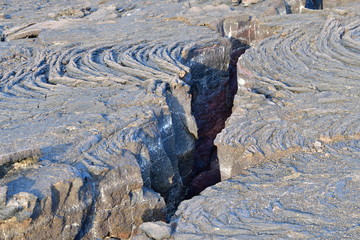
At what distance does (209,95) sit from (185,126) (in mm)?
1531

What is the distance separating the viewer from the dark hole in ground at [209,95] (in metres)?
7.25

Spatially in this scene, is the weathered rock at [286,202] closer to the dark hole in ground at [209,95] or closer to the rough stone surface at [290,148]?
the rough stone surface at [290,148]

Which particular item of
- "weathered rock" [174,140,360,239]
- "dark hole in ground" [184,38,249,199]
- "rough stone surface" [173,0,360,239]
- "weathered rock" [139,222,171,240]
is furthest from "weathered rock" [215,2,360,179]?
"weathered rock" [139,222,171,240]

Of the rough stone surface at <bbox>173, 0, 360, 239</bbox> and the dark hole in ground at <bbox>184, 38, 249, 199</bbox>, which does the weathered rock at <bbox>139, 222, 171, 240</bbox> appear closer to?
the rough stone surface at <bbox>173, 0, 360, 239</bbox>

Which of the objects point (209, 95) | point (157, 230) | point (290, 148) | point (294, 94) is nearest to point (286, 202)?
point (290, 148)

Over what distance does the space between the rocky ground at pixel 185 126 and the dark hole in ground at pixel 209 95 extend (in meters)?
0.02

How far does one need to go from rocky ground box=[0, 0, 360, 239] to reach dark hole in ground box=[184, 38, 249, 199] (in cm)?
2

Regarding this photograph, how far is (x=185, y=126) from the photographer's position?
6.08m

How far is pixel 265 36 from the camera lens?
847 centimetres

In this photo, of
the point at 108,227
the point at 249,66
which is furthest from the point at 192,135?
the point at 108,227

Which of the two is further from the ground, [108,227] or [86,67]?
[86,67]

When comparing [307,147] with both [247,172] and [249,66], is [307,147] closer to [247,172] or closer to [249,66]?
[247,172]

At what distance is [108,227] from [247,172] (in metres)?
1.36

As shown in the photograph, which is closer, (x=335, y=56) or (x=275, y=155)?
(x=275, y=155)
